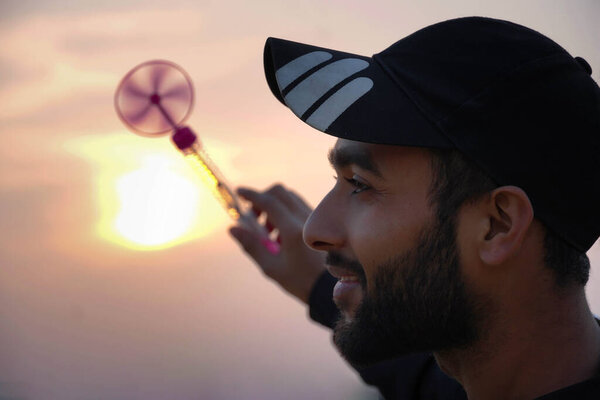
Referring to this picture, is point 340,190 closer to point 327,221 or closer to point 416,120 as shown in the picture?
point 327,221

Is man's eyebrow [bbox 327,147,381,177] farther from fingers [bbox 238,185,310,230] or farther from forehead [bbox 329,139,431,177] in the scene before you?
fingers [bbox 238,185,310,230]

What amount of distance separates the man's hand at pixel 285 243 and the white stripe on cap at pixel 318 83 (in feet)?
3.04

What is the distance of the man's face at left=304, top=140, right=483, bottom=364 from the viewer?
7.03 feet

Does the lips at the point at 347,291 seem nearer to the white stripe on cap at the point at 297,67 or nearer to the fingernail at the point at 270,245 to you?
the white stripe on cap at the point at 297,67

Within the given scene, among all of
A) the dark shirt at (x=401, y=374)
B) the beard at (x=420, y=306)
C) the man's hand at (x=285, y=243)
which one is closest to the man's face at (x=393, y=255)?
the beard at (x=420, y=306)

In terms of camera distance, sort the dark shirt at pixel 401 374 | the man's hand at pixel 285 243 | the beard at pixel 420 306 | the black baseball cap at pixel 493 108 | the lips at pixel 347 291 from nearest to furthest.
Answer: the black baseball cap at pixel 493 108 < the beard at pixel 420 306 < the lips at pixel 347 291 < the dark shirt at pixel 401 374 < the man's hand at pixel 285 243

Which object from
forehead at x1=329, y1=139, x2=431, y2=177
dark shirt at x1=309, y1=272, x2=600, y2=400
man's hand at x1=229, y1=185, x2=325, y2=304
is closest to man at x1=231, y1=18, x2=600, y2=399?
forehead at x1=329, y1=139, x2=431, y2=177

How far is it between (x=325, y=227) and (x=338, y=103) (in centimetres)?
33

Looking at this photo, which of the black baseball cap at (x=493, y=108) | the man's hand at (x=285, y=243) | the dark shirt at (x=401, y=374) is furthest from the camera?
the man's hand at (x=285, y=243)

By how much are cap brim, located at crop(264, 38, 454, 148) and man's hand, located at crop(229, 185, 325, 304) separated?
2.67 ft

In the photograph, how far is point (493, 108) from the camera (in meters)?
2.03

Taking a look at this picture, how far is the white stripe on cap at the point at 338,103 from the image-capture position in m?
2.12

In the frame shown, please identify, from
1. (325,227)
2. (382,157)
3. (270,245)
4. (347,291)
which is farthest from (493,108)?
(270,245)

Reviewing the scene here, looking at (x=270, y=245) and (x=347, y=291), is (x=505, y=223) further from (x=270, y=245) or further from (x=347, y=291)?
(x=270, y=245)
